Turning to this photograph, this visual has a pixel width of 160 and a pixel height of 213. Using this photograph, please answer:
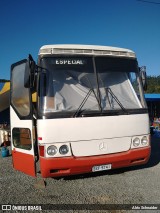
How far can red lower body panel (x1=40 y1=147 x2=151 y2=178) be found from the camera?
14.1ft

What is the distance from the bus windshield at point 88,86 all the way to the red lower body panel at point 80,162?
0.86 metres

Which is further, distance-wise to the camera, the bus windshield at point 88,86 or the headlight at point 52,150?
the bus windshield at point 88,86

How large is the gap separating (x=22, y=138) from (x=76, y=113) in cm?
133

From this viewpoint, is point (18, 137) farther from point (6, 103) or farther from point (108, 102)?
point (6, 103)

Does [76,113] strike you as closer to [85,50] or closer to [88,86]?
[88,86]

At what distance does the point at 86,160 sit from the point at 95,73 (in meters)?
1.78

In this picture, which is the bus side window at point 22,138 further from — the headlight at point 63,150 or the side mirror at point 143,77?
the side mirror at point 143,77

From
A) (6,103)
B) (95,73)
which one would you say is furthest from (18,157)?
(6,103)

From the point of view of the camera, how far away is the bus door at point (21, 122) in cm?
460

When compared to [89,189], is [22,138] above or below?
above

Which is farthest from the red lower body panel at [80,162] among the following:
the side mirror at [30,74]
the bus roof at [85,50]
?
the bus roof at [85,50]

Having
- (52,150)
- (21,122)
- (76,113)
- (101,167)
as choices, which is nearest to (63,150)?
(52,150)

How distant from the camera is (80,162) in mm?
4410

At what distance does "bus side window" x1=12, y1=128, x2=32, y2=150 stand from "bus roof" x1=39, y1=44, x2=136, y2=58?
5.36 feet
